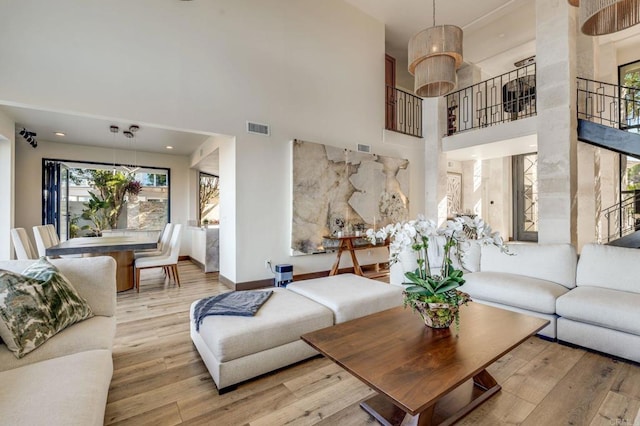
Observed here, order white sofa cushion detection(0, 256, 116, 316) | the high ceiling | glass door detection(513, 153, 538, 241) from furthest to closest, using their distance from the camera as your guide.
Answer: glass door detection(513, 153, 538, 241)
the high ceiling
white sofa cushion detection(0, 256, 116, 316)

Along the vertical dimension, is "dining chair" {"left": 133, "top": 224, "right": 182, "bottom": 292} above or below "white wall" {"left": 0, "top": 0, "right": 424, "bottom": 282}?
below

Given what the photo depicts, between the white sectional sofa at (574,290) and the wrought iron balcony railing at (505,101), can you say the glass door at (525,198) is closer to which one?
the wrought iron balcony railing at (505,101)

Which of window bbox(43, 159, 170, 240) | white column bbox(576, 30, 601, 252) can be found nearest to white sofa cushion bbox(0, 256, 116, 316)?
window bbox(43, 159, 170, 240)

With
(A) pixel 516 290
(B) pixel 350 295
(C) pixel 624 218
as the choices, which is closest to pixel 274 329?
(B) pixel 350 295

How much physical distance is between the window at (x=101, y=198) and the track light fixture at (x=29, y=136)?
19.4 inches

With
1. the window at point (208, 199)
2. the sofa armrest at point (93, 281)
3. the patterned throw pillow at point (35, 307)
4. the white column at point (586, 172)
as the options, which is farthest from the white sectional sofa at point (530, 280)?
the window at point (208, 199)

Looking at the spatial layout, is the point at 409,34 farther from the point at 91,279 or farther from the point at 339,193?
the point at 91,279

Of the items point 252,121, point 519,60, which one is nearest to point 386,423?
point 252,121

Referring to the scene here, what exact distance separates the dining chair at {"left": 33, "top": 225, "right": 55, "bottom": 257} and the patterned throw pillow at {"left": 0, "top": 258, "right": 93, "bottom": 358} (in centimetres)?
277

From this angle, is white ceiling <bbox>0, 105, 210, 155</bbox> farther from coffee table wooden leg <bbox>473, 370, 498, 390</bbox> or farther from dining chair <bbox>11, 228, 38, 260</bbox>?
coffee table wooden leg <bbox>473, 370, 498, 390</bbox>

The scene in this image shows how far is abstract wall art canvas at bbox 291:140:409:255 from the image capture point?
482 centimetres

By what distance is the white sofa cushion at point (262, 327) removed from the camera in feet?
6.25

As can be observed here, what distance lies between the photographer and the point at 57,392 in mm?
1173

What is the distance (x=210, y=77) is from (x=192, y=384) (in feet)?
12.7
